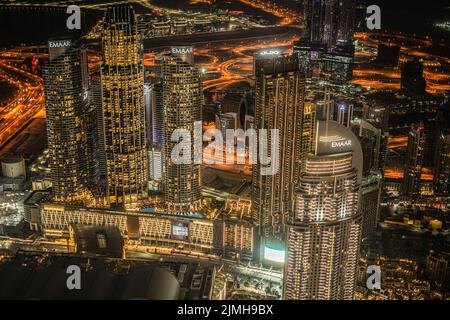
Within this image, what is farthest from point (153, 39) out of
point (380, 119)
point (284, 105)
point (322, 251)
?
point (322, 251)

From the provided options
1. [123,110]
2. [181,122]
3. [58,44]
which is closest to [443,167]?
[181,122]

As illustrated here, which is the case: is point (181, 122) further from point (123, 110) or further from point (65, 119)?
point (65, 119)

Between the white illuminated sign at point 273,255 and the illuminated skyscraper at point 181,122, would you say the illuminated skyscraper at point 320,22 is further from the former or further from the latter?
the white illuminated sign at point 273,255

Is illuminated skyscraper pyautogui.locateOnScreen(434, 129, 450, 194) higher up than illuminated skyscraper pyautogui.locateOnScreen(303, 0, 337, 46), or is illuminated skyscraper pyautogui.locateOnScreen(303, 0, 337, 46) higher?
illuminated skyscraper pyautogui.locateOnScreen(303, 0, 337, 46)

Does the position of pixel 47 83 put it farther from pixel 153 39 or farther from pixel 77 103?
pixel 153 39

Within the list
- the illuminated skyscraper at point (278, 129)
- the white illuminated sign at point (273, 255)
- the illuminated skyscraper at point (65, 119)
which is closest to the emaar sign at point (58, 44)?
the illuminated skyscraper at point (65, 119)

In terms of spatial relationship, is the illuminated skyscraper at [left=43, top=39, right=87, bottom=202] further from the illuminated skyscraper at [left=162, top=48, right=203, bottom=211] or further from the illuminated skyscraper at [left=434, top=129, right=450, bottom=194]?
the illuminated skyscraper at [left=434, top=129, right=450, bottom=194]

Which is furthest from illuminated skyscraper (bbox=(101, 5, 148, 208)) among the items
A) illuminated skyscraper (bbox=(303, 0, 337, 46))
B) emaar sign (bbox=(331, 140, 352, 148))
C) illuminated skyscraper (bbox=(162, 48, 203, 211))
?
illuminated skyscraper (bbox=(303, 0, 337, 46))
